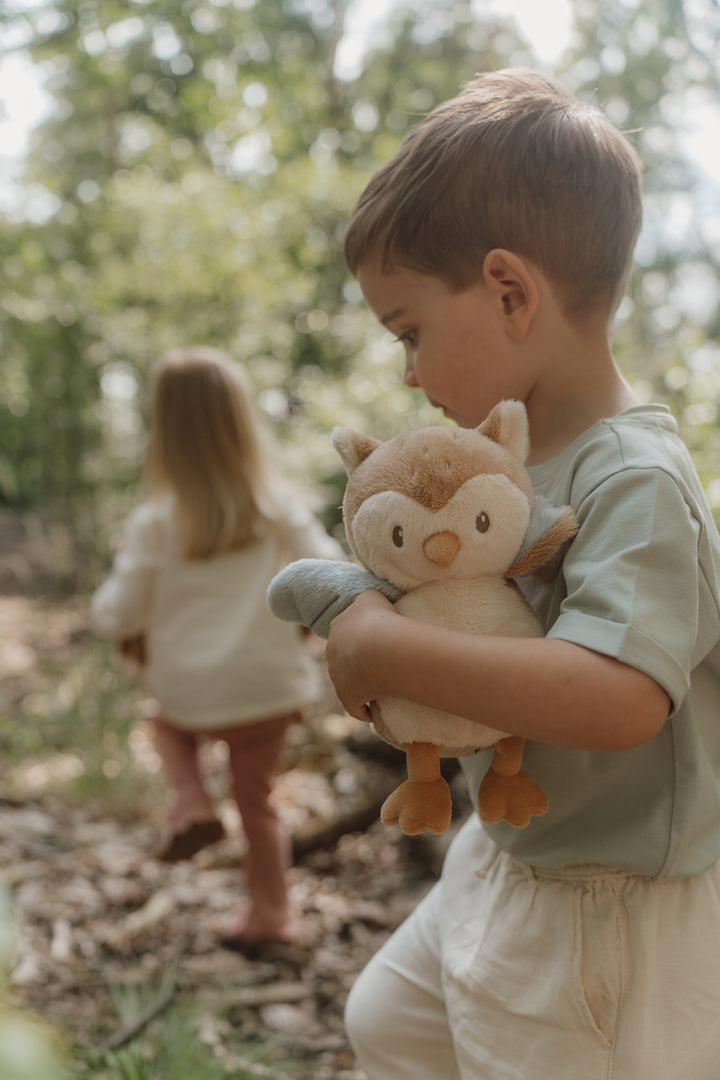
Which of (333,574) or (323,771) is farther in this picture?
(323,771)

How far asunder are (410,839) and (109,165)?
25.4 feet

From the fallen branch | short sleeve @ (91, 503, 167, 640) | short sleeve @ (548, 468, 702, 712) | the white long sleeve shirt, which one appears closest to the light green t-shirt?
short sleeve @ (548, 468, 702, 712)

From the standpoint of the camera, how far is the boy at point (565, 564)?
928 mm

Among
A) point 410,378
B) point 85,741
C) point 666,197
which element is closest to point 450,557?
point 410,378

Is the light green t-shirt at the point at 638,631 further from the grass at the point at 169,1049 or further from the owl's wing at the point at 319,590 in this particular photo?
the grass at the point at 169,1049

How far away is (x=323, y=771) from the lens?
4012 millimetres

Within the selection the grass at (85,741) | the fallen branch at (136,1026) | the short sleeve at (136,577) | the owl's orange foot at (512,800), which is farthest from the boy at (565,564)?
the grass at (85,741)

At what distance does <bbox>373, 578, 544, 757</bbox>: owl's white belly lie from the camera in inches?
36.6

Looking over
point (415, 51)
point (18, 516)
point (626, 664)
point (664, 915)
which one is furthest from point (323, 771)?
point (415, 51)

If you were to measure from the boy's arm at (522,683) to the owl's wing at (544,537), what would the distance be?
124 mm

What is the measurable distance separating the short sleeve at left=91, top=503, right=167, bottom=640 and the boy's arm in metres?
2.22

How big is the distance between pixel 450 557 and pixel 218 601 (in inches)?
84.8

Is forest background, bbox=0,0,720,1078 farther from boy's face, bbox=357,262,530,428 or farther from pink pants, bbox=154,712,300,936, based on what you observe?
boy's face, bbox=357,262,530,428

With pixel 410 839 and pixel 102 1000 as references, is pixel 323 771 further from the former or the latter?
pixel 102 1000
